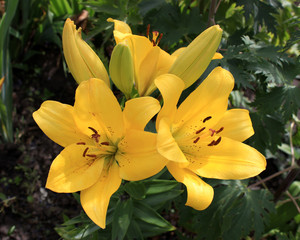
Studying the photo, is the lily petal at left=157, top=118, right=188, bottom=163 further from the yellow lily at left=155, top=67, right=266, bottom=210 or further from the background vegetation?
the background vegetation

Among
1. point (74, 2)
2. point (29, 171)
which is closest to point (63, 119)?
point (29, 171)

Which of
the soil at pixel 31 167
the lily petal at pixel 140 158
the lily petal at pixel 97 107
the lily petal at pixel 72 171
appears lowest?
the soil at pixel 31 167

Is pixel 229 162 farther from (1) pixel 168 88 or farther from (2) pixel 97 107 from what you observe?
(2) pixel 97 107

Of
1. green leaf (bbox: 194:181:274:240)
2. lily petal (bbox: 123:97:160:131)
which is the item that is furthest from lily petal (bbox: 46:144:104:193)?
green leaf (bbox: 194:181:274:240)

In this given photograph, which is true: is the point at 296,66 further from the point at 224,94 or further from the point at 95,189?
the point at 95,189

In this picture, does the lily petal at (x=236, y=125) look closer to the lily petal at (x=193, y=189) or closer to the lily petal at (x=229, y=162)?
the lily petal at (x=229, y=162)

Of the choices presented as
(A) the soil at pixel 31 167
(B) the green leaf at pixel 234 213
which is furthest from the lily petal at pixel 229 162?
(A) the soil at pixel 31 167
